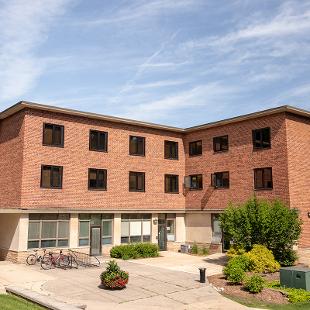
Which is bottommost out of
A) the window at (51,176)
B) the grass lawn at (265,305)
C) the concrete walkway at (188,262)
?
the grass lawn at (265,305)

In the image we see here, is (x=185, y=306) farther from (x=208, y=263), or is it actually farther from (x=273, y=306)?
Answer: (x=208, y=263)

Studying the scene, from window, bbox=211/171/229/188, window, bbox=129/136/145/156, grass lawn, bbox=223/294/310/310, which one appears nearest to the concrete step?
grass lawn, bbox=223/294/310/310

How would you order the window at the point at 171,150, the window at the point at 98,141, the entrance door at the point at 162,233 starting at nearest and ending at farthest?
the window at the point at 98,141, the entrance door at the point at 162,233, the window at the point at 171,150

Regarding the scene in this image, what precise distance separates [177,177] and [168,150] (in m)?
2.49

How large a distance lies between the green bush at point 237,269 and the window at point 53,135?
47.8ft

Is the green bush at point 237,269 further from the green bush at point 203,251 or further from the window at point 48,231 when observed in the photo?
the window at point 48,231

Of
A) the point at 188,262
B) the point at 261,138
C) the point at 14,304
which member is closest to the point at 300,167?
the point at 261,138

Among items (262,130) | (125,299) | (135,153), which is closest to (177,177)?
(135,153)

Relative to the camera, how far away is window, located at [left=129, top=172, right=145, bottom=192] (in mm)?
33406

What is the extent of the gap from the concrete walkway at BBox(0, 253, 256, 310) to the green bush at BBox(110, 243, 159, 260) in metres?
3.84

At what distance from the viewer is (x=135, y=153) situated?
33.9m

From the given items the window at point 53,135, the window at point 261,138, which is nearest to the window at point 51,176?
the window at point 53,135

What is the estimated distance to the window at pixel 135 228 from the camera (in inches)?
1294

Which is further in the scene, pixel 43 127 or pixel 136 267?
pixel 43 127
